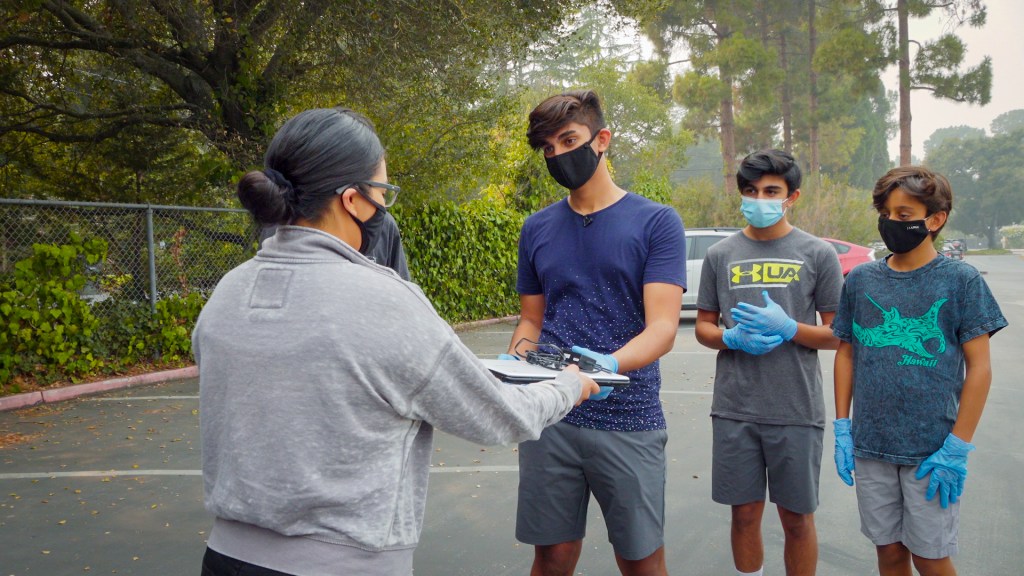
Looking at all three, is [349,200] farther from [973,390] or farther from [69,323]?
[69,323]

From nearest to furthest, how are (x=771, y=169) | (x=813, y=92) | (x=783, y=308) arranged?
(x=783, y=308)
(x=771, y=169)
(x=813, y=92)

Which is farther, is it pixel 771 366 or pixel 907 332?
pixel 771 366

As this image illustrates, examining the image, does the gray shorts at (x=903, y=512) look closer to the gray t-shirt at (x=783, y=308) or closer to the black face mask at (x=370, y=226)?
the gray t-shirt at (x=783, y=308)

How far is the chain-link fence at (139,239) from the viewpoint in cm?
919

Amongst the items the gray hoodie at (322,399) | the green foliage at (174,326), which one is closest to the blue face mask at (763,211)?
the gray hoodie at (322,399)

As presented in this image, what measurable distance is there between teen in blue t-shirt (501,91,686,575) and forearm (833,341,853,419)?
0.86 metres

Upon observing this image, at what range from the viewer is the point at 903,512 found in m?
2.98

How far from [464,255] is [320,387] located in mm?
14023

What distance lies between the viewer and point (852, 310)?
324 centimetres

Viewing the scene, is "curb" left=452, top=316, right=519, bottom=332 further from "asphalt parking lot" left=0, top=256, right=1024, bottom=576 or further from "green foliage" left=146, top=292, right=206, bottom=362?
"asphalt parking lot" left=0, top=256, right=1024, bottom=576

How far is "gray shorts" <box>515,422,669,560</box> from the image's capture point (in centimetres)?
280

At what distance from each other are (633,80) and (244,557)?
4421cm

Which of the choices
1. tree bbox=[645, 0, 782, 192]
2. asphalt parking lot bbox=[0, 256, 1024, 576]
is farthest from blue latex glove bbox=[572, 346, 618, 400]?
tree bbox=[645, 0, 782, 192]

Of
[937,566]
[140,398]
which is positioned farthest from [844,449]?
[140,398]
